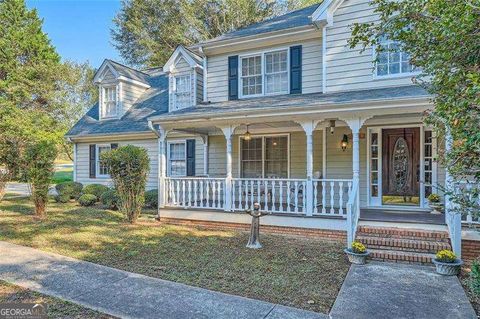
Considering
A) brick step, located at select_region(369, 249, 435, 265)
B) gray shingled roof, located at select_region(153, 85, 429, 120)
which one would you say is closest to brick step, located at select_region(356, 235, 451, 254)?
brick step, located at select_region(369, 249, 435, 265)

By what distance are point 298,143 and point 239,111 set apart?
2.96 meters

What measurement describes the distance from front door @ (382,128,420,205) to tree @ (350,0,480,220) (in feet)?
19.5

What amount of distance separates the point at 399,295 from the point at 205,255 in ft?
11.8

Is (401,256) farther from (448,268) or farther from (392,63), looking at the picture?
(392,63)

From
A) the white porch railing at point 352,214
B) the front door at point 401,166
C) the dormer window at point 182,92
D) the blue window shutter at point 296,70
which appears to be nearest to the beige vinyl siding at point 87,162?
the dormer window at point 182,92

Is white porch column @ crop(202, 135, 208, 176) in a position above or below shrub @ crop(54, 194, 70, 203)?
above

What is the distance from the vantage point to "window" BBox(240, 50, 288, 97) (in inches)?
418

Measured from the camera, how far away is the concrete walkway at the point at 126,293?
387 centimetres

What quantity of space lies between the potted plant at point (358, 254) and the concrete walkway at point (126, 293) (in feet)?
8.18

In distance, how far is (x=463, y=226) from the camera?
6.56 metres

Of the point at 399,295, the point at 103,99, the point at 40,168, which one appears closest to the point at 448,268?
the point at 399,295

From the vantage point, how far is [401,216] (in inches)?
301

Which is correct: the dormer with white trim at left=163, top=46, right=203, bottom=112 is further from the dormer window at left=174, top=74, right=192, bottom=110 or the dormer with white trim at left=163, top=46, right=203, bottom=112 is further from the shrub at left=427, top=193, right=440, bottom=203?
the shrub at left=427, top=193, right=440, bottom=203

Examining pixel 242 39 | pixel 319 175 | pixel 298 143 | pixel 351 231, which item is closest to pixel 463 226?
pixel 351 231
